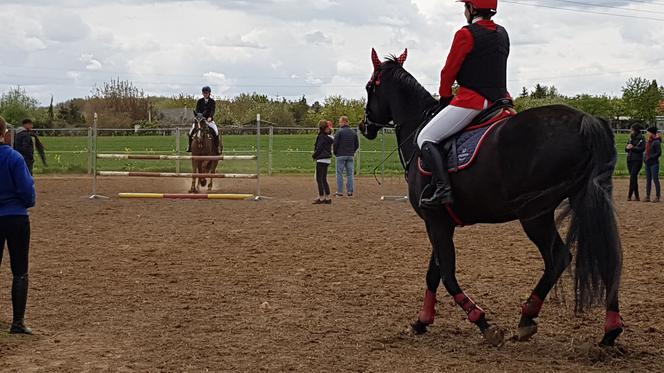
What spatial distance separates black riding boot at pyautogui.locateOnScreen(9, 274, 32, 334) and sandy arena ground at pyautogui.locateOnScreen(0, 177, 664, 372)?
0.42ft

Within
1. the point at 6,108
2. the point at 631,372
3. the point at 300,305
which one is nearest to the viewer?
the point at 631,372

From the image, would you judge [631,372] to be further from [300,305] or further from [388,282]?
[388,282]

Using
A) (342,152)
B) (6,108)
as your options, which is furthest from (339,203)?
(6,108)

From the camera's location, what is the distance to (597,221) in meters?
5.82

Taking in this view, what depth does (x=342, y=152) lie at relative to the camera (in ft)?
70.5

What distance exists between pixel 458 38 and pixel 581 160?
144 centimetres

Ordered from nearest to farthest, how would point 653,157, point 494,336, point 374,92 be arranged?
point 494,336
point 374,92
point 653,157

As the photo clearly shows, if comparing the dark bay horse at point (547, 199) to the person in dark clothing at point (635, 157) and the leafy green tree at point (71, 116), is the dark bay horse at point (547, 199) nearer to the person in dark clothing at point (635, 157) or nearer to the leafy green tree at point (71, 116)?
the person in dark clothing at point (635, 157)

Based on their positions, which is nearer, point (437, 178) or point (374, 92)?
point (437, 178)

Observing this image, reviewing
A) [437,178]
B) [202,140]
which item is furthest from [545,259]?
[202,140]

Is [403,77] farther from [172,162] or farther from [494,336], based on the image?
[172,162]

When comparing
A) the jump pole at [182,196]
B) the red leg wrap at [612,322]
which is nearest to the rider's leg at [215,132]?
the jump pole at [182,196]

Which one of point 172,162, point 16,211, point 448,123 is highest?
point 448,123

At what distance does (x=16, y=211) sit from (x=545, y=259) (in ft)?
14.2
